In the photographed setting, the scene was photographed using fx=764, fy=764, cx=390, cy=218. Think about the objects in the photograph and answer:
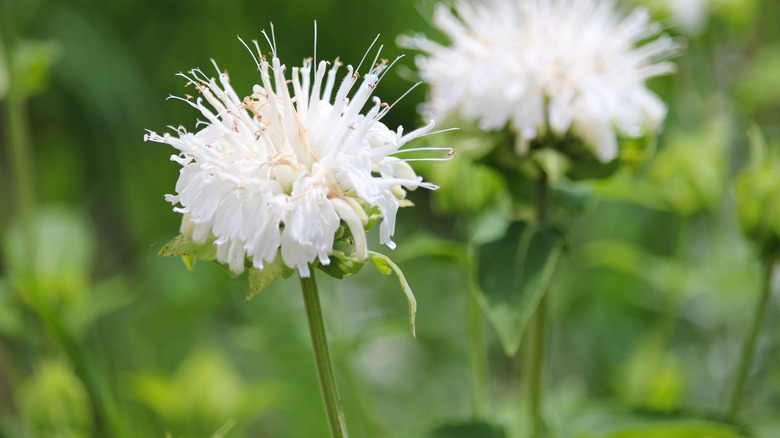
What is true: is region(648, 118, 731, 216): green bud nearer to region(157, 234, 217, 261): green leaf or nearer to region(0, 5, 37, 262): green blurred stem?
region(157, 234, 217, 261): green leaf

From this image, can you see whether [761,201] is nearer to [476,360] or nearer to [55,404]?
[476,360]

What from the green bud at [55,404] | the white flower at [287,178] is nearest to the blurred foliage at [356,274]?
the green bud at [55,404]

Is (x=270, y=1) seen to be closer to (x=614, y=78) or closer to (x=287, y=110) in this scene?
(x=614, y=78)

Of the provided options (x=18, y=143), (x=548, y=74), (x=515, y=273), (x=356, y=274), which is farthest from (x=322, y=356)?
(x=356, y=274)

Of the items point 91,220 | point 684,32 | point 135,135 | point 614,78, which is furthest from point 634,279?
point 91,220

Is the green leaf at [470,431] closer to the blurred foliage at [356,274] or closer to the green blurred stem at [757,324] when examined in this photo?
the blurred foliage at [356,274]

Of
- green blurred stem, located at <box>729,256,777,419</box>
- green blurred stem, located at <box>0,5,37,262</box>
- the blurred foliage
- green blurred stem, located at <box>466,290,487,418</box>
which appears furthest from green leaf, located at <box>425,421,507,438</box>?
green blurred stem, located at <box>0,5,37,262</box>

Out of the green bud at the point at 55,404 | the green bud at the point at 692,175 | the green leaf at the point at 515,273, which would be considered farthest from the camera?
the green bud at the point at 692,175
